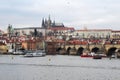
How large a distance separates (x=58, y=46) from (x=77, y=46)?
31.3 ft

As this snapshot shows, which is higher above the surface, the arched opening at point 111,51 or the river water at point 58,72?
the arched opening at point 111,51

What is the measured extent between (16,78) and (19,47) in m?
104

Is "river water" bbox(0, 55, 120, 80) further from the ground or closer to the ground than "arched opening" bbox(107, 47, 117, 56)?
closer to the ground

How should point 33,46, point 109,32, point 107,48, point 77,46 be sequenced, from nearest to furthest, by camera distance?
point 107,48
point 77,46
point 33,46
point 109,32

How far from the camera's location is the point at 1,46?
141875 mm

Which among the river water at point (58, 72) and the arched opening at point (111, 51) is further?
the arched opening at point (111, 51)

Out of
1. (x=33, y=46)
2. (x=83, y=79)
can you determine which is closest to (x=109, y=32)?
(x=33, y=46)

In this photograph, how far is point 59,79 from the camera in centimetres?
3753

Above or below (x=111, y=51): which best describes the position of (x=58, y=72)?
below

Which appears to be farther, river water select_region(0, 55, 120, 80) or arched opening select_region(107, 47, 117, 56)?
arched opening select_region(107, 47, 117, 56)

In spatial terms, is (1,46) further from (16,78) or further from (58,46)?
(16,78)

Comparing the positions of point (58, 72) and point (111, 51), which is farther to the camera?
point (111, 51)

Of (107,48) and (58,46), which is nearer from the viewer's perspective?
(107,48)

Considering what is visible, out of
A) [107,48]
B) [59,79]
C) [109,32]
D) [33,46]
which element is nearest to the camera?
[59,79]
